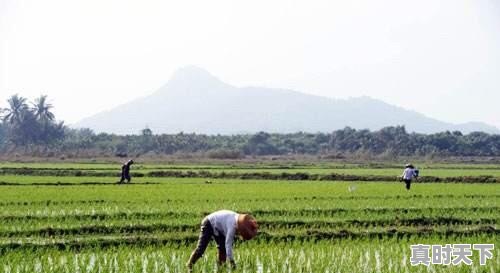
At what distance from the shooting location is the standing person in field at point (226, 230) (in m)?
7.63

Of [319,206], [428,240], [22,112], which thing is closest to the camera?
[428,240]

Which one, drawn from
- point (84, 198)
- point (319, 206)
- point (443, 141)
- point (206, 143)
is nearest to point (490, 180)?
point (319, 206)

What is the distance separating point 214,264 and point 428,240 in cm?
426

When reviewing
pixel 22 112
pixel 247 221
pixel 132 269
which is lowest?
pixel 132 269

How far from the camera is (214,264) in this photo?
895 centimetres

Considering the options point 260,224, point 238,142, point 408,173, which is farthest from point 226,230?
point 238,142

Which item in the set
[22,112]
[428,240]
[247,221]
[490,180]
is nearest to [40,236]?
[247,221]

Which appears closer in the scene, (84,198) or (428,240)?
(428,240)

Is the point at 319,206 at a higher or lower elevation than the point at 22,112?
lower

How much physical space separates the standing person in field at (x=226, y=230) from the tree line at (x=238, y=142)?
196ft

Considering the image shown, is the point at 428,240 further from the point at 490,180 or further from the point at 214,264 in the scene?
the point at 490,180

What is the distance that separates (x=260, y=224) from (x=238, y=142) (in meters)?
61.3

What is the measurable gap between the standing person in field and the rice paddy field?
0.35 m

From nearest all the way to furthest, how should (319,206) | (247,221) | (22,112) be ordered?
1. (247,221)
2. (319,206)
3. (22,112)
